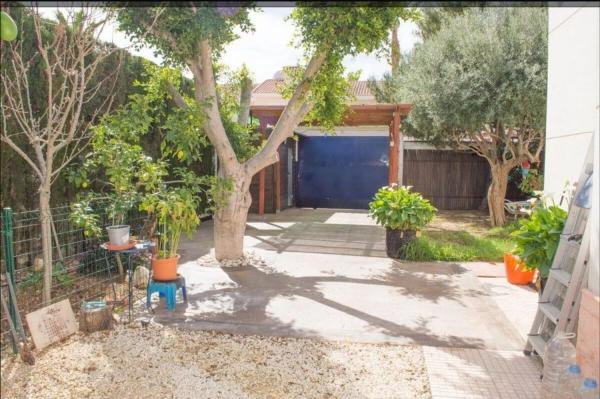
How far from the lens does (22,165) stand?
5.05 m

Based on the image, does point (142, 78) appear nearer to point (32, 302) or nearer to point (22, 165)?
point (22, 165)

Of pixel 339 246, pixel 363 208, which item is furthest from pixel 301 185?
pixel 339 246

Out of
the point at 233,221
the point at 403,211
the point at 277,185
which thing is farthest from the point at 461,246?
the point at 277,185

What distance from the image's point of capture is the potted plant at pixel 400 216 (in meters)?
6.91

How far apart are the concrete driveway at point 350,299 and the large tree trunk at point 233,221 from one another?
0.41 m

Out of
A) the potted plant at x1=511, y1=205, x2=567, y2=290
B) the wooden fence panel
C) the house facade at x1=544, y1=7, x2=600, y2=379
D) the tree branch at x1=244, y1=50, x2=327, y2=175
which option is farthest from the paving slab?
the wooden fence panel

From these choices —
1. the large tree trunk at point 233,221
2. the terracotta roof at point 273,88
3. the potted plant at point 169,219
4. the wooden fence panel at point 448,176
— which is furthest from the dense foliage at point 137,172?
the terracotta roof at point 273,88

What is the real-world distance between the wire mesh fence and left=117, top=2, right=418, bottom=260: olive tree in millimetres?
1352

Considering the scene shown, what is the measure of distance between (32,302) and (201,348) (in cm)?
192

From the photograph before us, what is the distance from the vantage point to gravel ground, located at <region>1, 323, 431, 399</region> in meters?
2.93

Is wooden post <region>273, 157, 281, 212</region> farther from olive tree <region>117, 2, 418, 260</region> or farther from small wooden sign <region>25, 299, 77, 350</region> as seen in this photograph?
small wooden sign <region>25, 299, 77, 350</region>

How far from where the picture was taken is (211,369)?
3.24m

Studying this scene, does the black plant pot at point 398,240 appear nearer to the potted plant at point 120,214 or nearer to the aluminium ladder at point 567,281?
the aluminium ladder at point 567,281

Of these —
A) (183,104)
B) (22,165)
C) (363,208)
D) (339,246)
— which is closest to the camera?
(22,165)
